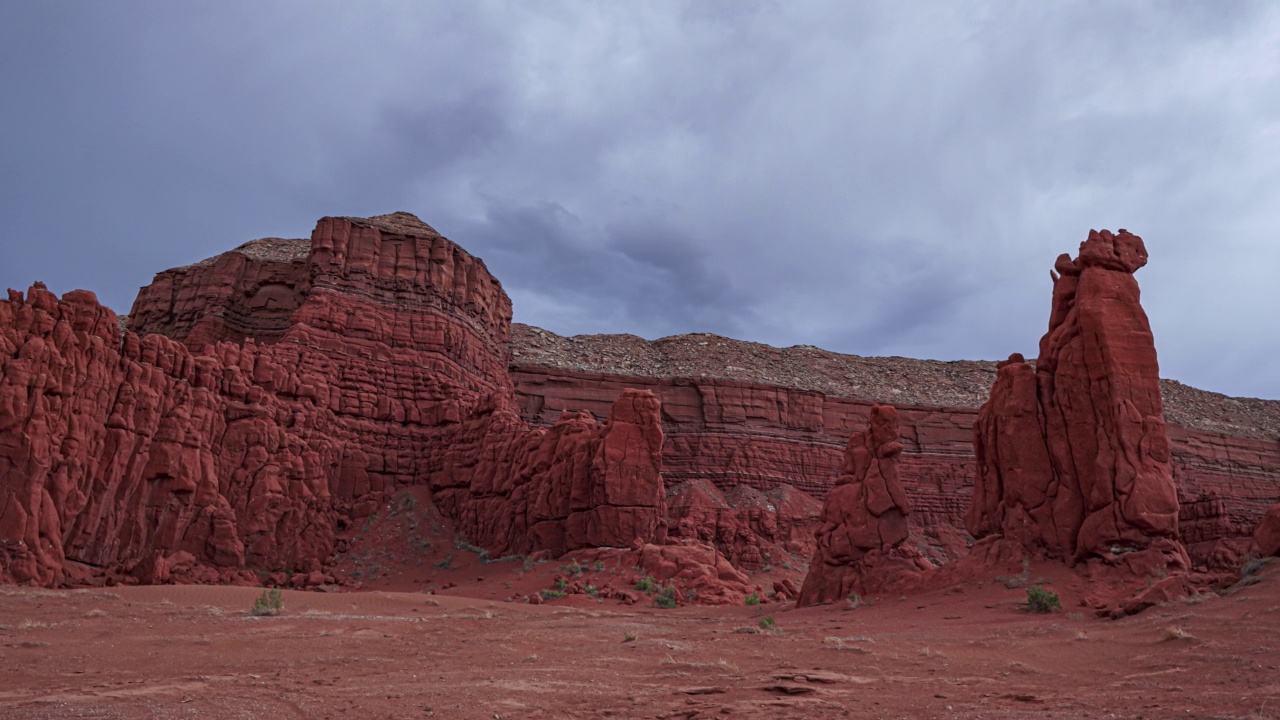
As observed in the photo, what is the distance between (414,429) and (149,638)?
25054mm

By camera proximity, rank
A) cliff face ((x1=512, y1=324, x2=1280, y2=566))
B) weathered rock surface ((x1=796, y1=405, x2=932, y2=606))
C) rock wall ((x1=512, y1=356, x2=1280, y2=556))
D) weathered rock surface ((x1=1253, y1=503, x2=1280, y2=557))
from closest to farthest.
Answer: weathered rock surface ((x1=1253, y1=503, x2=1280, y2=557))
weathered rock surface ((x1=796, y1=405, x2=932, y2=606))
rock wall ((x1=512, y1=356, x2=1280, y2=556))
cliff face ((x1=512, y1=324, x2=1280, y2=566))

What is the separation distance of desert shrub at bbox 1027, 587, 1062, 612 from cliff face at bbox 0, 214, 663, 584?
17.0 metres

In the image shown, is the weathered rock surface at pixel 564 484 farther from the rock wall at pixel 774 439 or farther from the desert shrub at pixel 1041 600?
the desert shrub at pixel 1041 600

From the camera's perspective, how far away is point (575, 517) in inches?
1262

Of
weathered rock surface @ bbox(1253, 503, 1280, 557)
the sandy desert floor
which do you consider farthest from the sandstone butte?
the sandy desert floor

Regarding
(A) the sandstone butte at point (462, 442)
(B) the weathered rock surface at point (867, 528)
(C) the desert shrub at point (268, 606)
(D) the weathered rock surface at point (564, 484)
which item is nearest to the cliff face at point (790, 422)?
(A) the sandstone butte at point (462, 442)

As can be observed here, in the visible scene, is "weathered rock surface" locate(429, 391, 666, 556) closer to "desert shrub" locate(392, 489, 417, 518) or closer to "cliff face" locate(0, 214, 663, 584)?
"cliff face" locate(0, 214, 663, 584)

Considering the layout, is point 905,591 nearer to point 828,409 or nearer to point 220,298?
point 220,298

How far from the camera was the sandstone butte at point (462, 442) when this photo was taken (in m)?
20.6

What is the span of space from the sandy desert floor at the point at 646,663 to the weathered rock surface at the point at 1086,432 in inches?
69.8

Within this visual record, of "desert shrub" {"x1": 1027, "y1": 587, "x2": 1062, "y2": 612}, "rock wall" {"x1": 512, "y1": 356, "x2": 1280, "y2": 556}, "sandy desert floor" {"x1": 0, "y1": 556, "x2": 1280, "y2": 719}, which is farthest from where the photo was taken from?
"rock wall" {"x1": 512, "y1": 356, "x2": 1280, "y2": 556}

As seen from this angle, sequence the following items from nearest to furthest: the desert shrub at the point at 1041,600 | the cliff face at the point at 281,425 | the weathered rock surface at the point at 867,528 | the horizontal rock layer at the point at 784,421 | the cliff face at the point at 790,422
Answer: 1. the desert shrub at the point at 1041,600
2. the weathered rock surface at the point at 867,528
3. the cliff face at the point at 281,425
4. the cliff face at the point at 790,422
5. the horizontal rock layer at the point at 784,421

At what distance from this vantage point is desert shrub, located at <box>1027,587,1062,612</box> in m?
16.1

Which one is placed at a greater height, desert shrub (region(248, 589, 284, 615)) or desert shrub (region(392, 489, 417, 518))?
desert shrub (region(392, 489, 417, 518))
